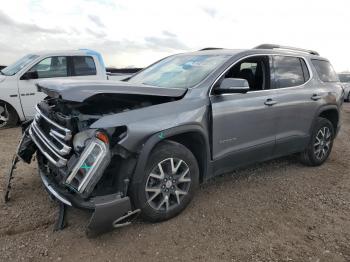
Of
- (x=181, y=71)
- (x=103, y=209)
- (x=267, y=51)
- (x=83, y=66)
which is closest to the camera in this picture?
(x=103, y=209)

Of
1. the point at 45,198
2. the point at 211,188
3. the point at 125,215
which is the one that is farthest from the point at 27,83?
the point at 125,215

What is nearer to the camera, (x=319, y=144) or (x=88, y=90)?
(x=88, y=90)

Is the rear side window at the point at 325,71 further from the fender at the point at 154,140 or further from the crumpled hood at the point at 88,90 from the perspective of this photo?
the crumpled hood at the point at 88,90

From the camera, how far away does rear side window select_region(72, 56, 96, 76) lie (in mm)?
8648

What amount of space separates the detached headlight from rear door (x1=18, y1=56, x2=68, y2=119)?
5586 mm

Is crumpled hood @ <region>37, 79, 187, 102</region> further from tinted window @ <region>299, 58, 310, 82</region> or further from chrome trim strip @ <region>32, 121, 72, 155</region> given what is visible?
tinted window @ <region>299, 58, 310, 82</region>

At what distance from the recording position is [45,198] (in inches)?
161

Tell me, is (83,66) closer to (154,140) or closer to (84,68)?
(84,68)

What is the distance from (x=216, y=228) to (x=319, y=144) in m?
2.82

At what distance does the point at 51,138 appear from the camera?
11.8 ft

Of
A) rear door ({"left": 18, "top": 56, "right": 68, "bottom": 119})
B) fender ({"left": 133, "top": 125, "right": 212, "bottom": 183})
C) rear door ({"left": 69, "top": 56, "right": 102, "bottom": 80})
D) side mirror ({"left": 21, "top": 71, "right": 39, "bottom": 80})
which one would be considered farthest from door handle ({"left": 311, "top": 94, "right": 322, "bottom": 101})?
side mirror ({"left": 21, "top": 71, "right": 39, "bottom": 80})

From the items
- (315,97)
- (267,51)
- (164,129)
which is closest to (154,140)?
Answer: (164,129)

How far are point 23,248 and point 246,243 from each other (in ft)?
6.65

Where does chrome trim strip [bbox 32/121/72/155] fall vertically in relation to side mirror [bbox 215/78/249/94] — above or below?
below
